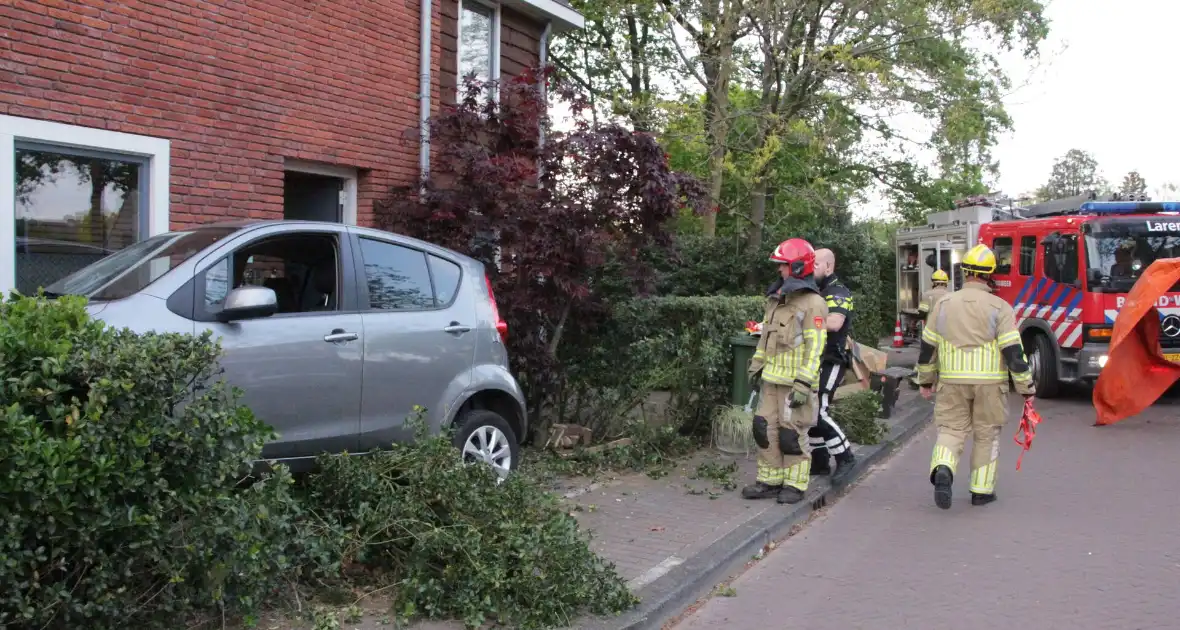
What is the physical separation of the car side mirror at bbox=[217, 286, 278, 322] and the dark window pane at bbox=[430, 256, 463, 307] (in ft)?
5.04

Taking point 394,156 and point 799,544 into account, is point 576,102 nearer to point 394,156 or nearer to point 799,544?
point 394,156

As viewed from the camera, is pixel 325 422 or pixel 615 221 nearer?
pixel 325 422

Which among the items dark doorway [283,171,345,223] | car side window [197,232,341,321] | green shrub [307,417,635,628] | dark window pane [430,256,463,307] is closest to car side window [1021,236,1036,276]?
dark doorway [283,171,345,223]

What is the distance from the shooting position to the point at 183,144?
8047mm

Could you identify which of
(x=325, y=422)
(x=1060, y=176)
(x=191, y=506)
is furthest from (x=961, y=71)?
(x=1060, y=176)

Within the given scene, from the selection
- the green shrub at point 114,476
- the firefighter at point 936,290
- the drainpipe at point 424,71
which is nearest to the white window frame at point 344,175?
the drainpipe at point 424,71

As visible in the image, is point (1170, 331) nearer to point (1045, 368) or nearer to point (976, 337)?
point (1045, 368)

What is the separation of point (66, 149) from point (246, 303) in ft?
10.6

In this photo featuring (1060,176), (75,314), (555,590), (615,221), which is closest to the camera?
(75,314)

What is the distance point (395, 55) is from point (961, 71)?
12.4m

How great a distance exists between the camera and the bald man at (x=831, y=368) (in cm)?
786

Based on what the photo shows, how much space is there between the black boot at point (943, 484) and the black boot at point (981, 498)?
0.27m

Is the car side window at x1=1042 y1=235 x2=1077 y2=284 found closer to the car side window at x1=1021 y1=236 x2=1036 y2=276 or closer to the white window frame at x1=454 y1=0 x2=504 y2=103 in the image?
the car side window at x1=1021 y1=236 x2=1036 y2=276

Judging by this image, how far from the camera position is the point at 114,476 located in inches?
140
